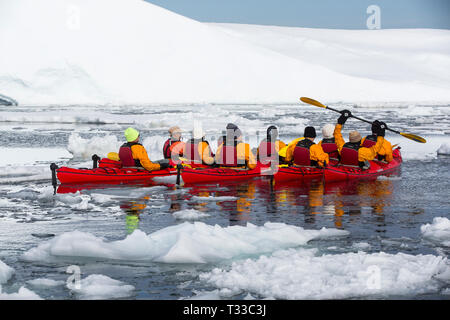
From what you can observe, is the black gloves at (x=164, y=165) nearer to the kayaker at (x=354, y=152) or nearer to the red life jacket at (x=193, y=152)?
the red life jacket at (x=193, y=152)

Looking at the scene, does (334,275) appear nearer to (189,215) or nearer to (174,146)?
(189,215)

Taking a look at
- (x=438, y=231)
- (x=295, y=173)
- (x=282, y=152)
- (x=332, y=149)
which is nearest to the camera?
(x=438, y=231)

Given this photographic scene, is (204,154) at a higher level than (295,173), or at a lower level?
higher

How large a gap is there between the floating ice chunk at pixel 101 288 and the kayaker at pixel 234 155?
565 cm

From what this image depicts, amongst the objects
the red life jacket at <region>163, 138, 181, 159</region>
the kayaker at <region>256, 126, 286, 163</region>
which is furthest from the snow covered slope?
the kayaker at <region>256, 126, 286, 163</region>

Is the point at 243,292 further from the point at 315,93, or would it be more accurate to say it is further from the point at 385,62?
the point at 385,62

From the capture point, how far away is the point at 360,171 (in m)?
11.4

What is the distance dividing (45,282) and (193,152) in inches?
236

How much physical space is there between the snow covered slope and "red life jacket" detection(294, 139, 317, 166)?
33.4 meters

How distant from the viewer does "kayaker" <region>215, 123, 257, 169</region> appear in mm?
10750

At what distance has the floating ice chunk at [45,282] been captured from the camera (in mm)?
5168

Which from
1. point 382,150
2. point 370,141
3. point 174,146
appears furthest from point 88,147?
point 382,150

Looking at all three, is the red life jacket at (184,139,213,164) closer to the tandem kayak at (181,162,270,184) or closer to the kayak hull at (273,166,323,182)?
the tandem kayak at (181,162,270,184)
